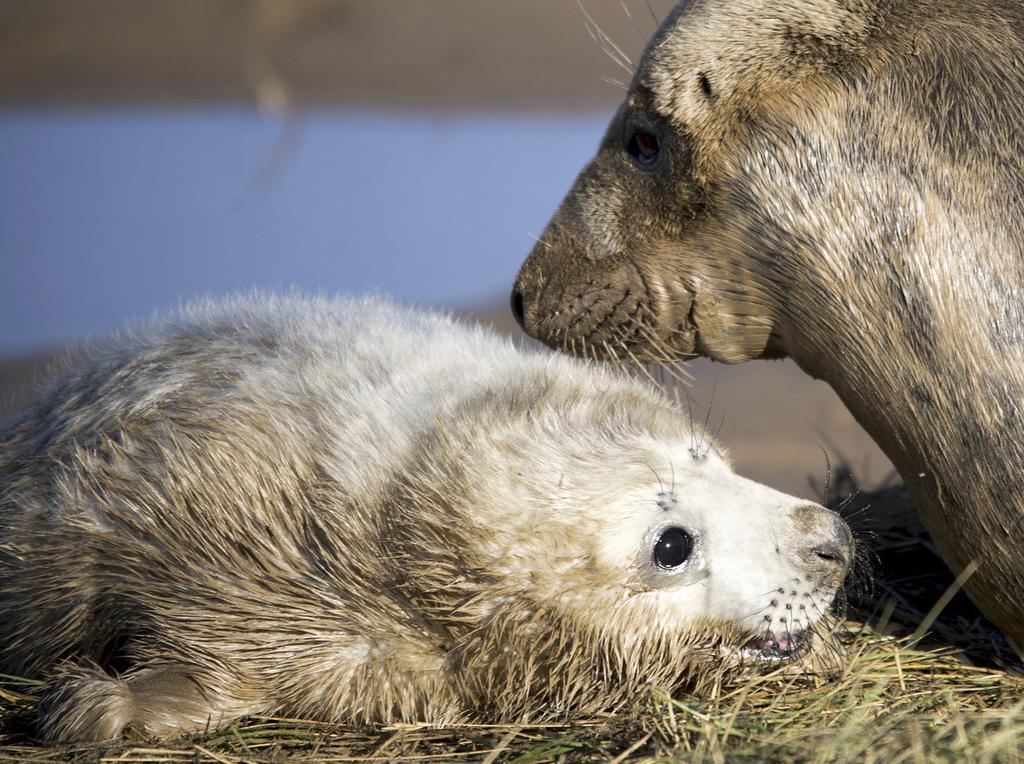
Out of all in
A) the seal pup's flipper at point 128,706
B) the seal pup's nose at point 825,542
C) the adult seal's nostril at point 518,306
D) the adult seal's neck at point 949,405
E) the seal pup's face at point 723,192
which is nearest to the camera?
the seal pup's flipper at point 128,706

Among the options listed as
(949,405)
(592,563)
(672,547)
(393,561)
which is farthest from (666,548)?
(949,405)

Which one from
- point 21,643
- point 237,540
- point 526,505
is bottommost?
point 21,643

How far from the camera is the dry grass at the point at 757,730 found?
2.99m

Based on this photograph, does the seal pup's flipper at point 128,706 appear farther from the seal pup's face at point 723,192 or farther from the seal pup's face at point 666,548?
the seal pup's face at point 723,192

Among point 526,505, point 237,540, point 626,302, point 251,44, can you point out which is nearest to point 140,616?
point 237,540

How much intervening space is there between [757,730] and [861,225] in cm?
144

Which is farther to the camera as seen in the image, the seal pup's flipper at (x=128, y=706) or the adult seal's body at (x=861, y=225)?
the adult seal's body at (x=861, y=225)

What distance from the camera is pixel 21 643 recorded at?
3664mm

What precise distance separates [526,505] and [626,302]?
115cm

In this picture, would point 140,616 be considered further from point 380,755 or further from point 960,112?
point 960,112

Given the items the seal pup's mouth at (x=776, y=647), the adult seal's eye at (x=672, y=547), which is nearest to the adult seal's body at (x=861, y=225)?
the seal pup's mouth at (x=776, y=647)

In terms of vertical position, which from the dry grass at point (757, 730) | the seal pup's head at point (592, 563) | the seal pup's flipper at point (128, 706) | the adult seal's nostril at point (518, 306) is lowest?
the seal pup's flipper at point (128, 706)

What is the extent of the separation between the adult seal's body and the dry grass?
28 cm

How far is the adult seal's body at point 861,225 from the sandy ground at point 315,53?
10310mm
